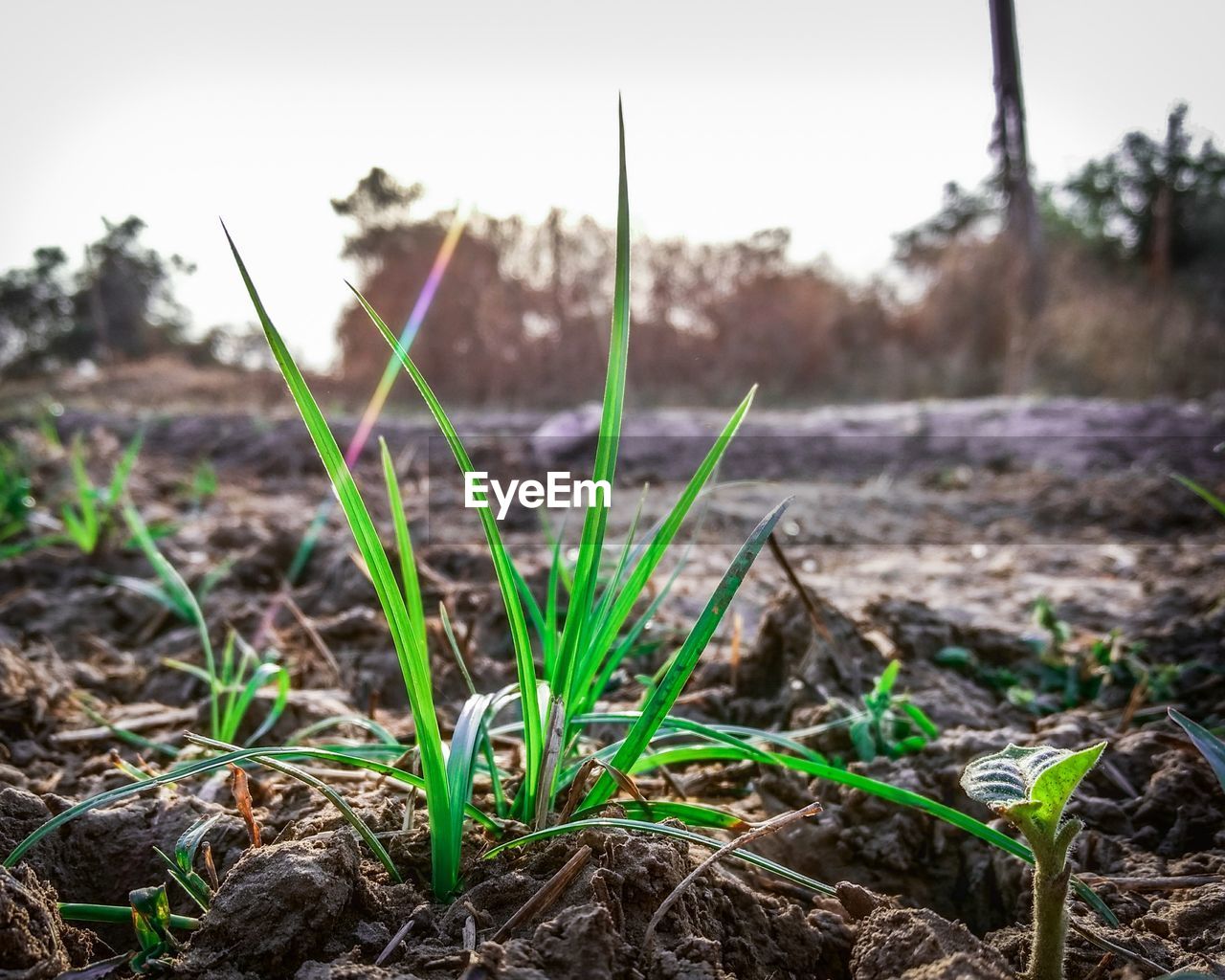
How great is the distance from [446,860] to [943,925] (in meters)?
0.46

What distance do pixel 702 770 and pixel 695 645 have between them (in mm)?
581

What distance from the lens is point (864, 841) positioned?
108 cm

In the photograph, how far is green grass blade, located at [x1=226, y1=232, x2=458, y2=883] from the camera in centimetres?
74

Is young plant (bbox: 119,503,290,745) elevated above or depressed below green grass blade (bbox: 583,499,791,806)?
below

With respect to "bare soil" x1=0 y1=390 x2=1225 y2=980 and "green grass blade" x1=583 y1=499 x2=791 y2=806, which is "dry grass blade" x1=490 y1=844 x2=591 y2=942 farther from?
"green grass blade" x1=583 y1=499 x2=791 y2=806

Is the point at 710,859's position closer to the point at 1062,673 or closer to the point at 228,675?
the point at 228,675

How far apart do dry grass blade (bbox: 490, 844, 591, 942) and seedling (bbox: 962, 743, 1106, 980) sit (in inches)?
13.5

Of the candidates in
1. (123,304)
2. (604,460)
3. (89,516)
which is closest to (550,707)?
(604,460)

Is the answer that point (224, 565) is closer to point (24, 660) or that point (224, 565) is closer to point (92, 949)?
point (24, 660)

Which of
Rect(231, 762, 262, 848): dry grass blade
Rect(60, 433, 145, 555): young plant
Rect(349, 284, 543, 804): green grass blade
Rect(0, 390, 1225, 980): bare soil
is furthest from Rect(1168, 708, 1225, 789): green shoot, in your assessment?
Rect(60, 433, 145, 555): young plant

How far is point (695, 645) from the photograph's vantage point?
0.79 metres

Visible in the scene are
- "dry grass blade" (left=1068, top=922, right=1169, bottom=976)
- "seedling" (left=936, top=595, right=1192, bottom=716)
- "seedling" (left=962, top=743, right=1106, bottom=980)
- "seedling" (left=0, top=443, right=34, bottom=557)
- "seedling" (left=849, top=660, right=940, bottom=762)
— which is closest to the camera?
"seedling" (left=962, top=743, right=1106, bottom=980)

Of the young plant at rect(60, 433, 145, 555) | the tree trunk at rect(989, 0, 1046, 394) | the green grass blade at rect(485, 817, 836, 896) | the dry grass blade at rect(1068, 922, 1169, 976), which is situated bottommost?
the dry grass blade at rect(1068, 922, 1169, 976)

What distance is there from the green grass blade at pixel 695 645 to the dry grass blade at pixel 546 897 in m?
0.12
